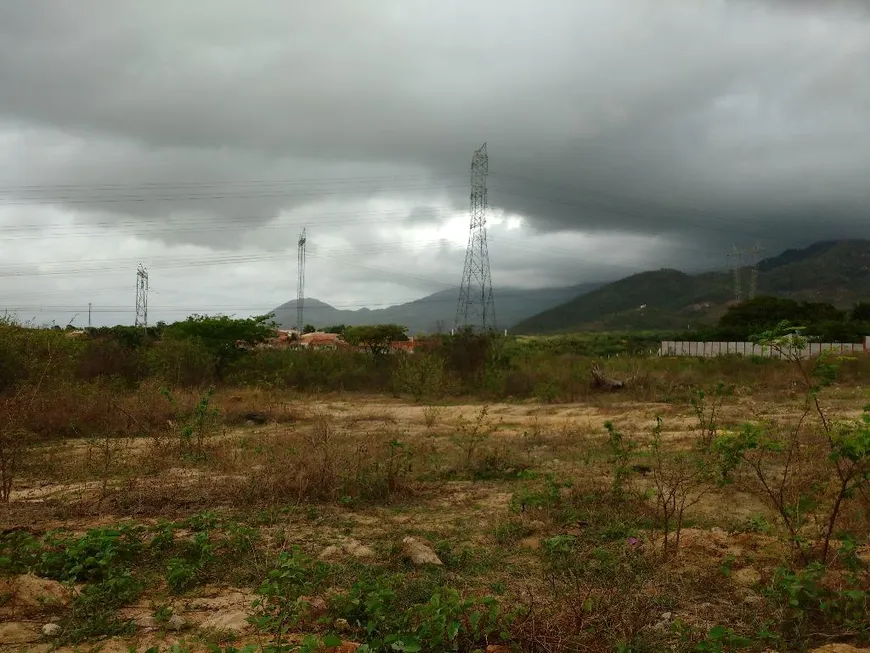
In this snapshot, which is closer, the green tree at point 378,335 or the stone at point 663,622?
the stone at point 663,622

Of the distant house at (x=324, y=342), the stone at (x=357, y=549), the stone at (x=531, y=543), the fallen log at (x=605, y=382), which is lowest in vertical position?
the stone at (x=531, y=543)

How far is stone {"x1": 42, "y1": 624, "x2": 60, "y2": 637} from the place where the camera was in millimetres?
4203

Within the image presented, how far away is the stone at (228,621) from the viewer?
14.0ft

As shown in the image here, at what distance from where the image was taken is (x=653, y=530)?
6203 mm

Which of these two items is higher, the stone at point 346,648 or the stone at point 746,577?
the stone at point 346,648

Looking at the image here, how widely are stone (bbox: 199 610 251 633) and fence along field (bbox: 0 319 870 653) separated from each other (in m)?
0.02

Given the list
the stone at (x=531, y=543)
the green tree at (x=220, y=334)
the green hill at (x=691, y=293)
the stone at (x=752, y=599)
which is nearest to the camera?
the stone at (x=752, y=599)

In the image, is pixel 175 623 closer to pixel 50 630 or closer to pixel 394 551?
pixel 50 630

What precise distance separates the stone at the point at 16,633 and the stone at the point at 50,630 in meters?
0.05

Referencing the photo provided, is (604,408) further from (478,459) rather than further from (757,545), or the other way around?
(757,545)

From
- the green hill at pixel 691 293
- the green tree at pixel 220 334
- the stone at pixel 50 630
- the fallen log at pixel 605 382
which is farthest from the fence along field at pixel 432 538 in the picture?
the green hill at pixel 691 293

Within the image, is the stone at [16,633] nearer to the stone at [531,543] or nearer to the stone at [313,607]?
the stone at [313,607]

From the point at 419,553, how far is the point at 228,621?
1746 millimetres

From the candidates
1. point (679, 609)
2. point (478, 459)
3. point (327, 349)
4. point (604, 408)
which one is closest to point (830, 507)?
point (679, 609)
